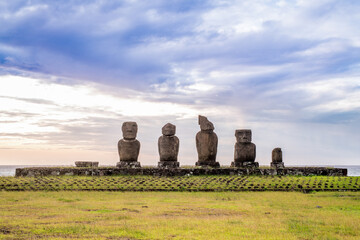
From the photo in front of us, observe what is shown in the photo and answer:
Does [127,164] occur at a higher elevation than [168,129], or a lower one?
lower

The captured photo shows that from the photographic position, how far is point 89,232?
870cm

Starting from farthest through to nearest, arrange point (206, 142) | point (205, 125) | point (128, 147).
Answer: point (205, 125) < point (206, 142) < point (128, 147)

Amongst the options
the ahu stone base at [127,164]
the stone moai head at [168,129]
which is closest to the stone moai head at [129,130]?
the ahu stone base at [127,164]

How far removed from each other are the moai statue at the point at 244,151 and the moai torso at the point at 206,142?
1.66m

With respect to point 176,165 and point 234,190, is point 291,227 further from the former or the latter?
point 176,165

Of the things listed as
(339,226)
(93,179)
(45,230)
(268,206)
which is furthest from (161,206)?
(93,179)

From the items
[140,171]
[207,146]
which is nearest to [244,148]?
[207,146]

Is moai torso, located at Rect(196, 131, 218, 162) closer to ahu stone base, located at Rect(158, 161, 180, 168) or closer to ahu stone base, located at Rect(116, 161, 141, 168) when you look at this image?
ahu stone base, located at Rect(158, 161, 180, 168)

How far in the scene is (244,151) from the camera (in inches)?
973

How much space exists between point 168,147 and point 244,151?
190 inches

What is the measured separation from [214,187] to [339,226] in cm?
865

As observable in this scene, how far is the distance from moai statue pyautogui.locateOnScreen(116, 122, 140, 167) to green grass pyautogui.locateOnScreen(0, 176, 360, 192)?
338cm

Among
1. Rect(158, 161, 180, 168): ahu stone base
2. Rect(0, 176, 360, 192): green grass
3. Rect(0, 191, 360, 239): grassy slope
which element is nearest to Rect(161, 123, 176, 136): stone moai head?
Rect(158, 161, 180, 168): ahu stone base

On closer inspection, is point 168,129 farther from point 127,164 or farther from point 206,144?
point 127,164
